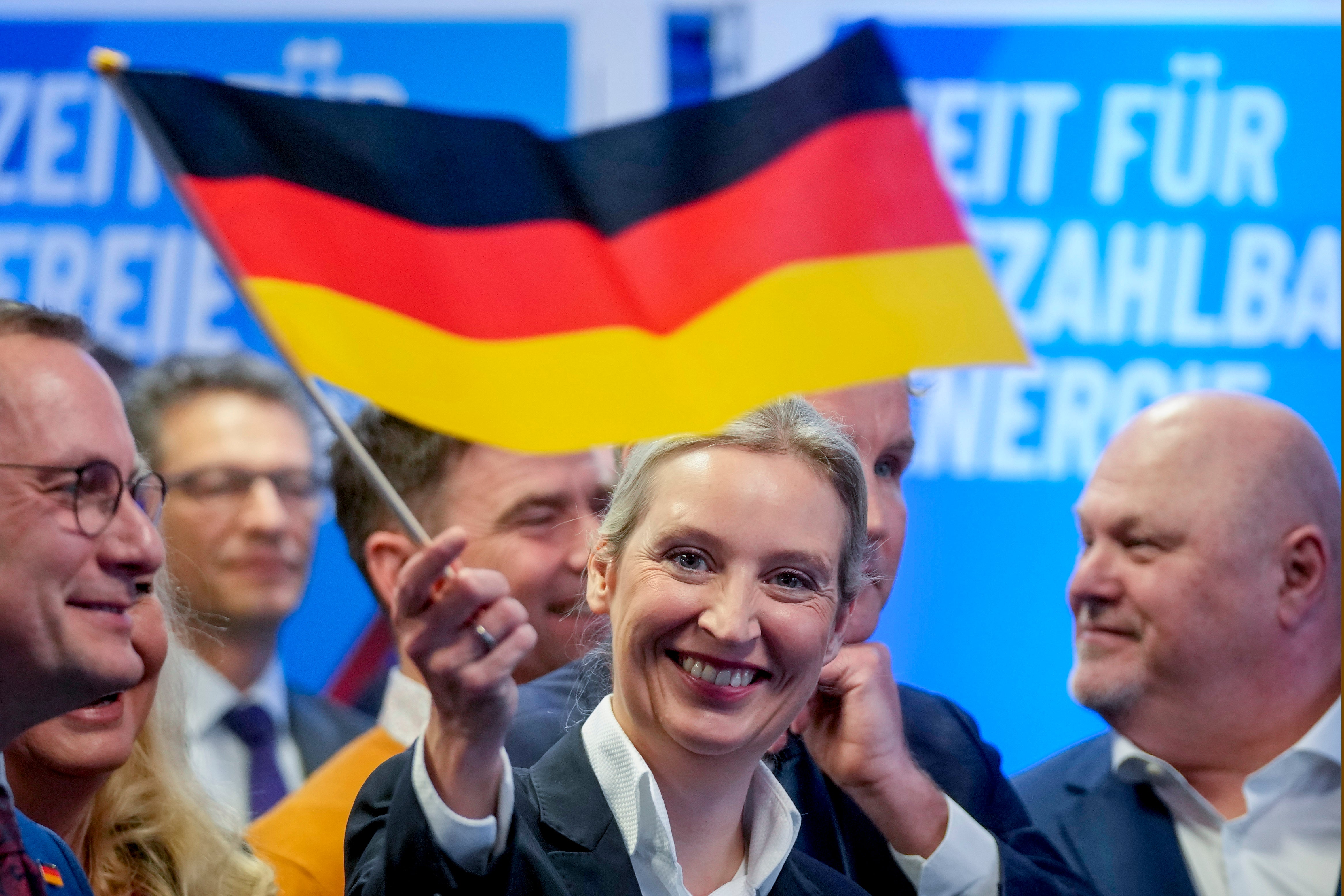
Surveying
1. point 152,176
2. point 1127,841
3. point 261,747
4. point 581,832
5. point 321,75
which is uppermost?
point 321,75

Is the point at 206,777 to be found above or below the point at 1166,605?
below

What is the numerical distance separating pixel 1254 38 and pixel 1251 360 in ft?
2.51

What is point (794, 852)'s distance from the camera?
5.59 ft

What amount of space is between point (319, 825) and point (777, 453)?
810 millimetres

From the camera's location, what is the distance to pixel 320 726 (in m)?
3.39

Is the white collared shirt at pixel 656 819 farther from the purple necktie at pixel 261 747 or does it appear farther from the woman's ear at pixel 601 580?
the purple necktie at pixel 261 747

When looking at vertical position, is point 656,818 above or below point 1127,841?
above

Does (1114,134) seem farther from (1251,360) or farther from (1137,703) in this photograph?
(1137,703)

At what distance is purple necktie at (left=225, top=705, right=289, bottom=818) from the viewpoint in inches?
126

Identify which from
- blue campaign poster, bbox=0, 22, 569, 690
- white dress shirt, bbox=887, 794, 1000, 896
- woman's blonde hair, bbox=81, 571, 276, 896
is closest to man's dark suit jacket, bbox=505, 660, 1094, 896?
white dress shirt, bbox=887, 794, 1000, 896

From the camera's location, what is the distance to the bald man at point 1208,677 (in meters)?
2.15

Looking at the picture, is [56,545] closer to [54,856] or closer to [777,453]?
[54,856]

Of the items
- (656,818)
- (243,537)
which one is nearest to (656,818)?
(656,818)

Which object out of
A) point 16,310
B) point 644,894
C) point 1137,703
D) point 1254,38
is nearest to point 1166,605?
point 1137,703
